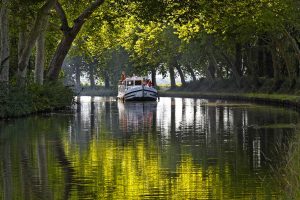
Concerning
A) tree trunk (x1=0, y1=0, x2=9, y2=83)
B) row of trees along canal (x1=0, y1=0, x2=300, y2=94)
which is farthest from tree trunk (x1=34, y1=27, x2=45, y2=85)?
tree trunk (x1=0, y1=0, x2=9, y2=83)

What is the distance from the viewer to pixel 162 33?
97500 millimetres

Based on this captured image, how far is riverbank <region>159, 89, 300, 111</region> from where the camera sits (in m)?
56.6

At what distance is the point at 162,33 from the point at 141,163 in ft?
256

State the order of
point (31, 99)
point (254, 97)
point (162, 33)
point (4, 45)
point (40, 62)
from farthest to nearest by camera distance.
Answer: point (162, 33) → point (254, 97) → point (40, 62) → point (31, 99) → point (4, 45)

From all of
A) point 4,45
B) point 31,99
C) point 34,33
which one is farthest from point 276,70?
point 4,45

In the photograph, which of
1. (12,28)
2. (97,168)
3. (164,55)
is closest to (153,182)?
(97,168)

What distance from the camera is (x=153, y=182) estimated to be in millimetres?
16406

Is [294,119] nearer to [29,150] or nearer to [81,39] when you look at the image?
[29,150]

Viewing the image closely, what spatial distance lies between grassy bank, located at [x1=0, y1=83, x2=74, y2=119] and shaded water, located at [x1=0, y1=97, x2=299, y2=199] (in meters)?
8.46

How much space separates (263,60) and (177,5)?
119ft

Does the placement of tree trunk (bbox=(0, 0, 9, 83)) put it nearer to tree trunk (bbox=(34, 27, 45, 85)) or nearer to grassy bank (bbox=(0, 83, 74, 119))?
grassy bank (bbox=(0, 83, 74, 119))

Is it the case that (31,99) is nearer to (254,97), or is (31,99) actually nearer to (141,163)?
(141,163)

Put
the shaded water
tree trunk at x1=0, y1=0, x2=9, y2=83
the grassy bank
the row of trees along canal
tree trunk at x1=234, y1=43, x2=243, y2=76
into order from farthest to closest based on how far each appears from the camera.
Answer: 1. tree trunk at x1=234, y1=43, x2=243, y2=76
2. the row of trees along canal
3. tree trunk at x1=0, y1=0, x2=9, y2=83
4. the grassy bank
5. the shaded water

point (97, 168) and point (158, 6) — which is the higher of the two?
point (158, 6)
